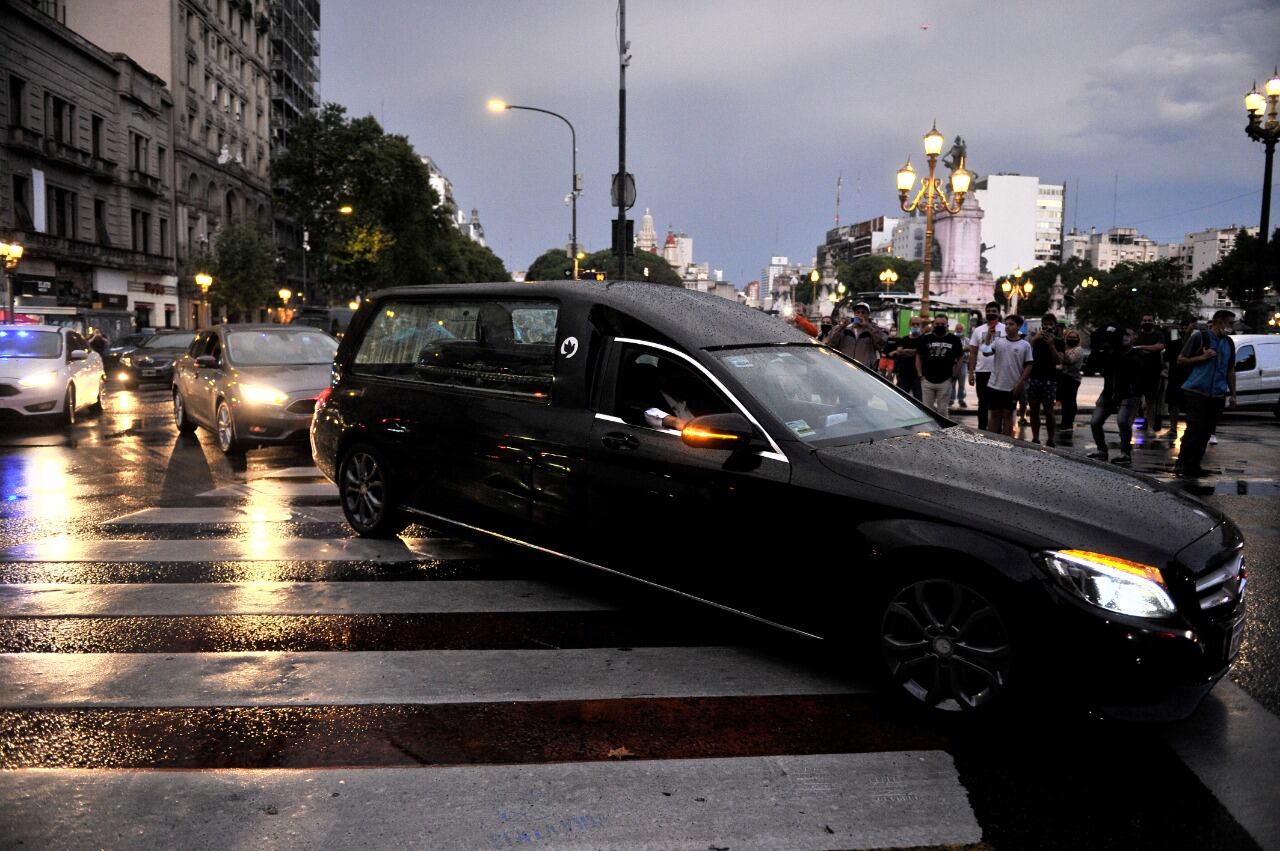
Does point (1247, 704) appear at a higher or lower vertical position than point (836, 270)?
lower

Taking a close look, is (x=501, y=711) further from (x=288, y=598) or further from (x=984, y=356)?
(x=984, y=356)

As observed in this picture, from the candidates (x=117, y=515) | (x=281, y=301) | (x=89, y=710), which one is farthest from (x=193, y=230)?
(x=89, y=710)

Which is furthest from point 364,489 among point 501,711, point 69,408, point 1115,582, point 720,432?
point 69,408

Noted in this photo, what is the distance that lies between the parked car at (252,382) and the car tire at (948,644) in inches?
351

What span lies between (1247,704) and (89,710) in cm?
464

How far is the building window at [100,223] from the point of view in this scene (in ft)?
155

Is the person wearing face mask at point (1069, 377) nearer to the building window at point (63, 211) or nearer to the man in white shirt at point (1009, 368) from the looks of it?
the man in white shirt at point (1009, 368)

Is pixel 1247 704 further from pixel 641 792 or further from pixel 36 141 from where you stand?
pixel 36 141

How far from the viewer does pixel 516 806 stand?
305cm

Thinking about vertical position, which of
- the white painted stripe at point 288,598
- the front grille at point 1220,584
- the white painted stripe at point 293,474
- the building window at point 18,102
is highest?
the building window at point 18,102

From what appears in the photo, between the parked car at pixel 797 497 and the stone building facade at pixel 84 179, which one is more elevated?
the stone building facade at pixel 84 179

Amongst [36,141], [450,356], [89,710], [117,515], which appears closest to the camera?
[89,710]

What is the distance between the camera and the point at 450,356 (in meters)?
5.89

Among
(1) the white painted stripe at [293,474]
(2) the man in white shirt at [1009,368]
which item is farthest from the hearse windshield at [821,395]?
(2) the man in white shirt at [1009,368]
